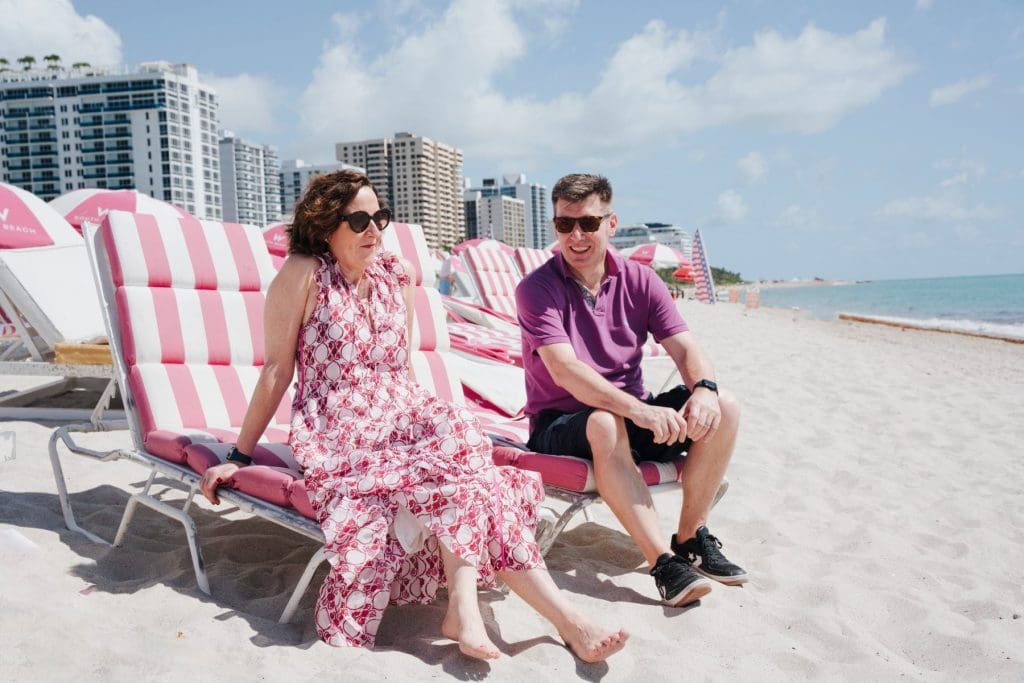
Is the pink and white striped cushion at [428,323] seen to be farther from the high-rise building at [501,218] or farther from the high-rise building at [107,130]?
the high-rise building at [107,130]

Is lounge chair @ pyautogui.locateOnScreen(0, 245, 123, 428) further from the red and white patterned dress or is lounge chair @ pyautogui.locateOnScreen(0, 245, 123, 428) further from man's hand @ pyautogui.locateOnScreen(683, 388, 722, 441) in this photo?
man's hand @ pyautogui.locateOnScreen(683, 388, 722, 441)

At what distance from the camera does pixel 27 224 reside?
5.66 meters

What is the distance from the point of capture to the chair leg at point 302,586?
2.08m

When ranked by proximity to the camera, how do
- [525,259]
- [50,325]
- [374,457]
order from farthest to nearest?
[525,259], [50,325], [374,457]

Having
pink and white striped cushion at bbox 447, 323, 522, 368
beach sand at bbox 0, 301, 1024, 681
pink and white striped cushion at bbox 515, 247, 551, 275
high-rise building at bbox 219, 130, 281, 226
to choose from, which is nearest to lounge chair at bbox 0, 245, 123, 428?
beach sand at bbox 0, 301, 1024, 681

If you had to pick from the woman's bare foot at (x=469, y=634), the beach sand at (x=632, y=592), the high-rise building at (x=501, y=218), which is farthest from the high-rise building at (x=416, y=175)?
the woman's bare foot at (x=469, y=634)

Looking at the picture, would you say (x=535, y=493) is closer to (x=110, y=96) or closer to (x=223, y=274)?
(x=223, y=274)

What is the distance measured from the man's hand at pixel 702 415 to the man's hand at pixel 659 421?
4 centimetres

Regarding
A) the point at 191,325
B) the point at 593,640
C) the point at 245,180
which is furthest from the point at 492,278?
the point at 245,180

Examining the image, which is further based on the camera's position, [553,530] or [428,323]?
[428,323]

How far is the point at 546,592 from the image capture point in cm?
208

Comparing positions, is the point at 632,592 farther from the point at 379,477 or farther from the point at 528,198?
the point at 528,198

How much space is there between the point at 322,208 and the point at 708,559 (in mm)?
1636

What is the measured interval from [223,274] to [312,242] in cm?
105
